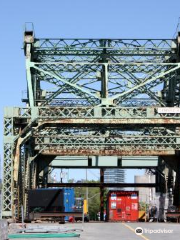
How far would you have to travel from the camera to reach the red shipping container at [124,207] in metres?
53.8

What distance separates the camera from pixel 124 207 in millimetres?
53938

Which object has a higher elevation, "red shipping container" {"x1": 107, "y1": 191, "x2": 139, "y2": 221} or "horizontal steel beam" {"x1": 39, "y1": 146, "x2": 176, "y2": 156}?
"horizontal steel beam" {"x1": 39, "y1": 146, "x2": 176, "y2": 156}

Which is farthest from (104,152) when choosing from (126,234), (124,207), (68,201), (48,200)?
(126,234)

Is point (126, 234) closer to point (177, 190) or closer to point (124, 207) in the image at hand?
point (124, 207)

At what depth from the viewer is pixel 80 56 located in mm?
50344

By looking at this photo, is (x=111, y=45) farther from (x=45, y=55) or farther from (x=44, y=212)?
(x=44, y=212)

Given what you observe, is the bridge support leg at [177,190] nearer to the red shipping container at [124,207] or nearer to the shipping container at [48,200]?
the red shipping container at [124,207]

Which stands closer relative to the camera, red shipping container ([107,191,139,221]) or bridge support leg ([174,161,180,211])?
red shipping container ([107,191,139,221])

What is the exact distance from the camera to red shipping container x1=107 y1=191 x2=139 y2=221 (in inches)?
2117

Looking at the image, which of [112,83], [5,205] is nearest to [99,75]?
[112,83]

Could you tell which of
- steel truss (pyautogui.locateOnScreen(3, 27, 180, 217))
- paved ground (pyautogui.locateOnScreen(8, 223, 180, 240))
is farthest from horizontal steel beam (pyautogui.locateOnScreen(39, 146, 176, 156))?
paved ground (pyautogui.locateOnScreen(8, 223, 180, 240))

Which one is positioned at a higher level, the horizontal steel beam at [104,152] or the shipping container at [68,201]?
the horizontal steel beam at [104,152]

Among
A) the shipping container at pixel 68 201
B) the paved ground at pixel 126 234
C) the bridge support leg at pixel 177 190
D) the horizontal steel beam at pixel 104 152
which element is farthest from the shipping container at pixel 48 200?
the paved ground at pixel 126 234

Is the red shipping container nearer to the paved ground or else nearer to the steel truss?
the steel truss
